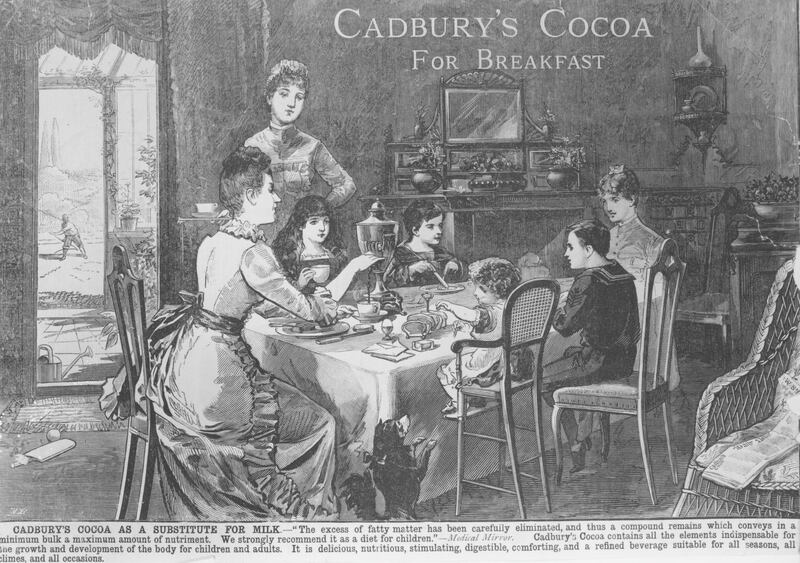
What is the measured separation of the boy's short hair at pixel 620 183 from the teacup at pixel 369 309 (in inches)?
61.0

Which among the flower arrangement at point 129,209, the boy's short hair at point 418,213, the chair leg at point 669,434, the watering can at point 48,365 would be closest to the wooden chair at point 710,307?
the chair leg at point 669,434

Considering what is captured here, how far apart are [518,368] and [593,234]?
99cm

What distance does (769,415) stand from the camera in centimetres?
416

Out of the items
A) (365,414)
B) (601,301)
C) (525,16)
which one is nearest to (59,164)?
(365,414)

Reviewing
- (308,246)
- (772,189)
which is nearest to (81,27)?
(308,246)

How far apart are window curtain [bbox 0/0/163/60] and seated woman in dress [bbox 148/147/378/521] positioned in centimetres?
134

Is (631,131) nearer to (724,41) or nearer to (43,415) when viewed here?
(724,41)

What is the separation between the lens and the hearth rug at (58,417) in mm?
4195

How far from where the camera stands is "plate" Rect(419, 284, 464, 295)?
4.21 m

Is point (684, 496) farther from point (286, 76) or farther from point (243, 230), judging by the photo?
point (286, 76)

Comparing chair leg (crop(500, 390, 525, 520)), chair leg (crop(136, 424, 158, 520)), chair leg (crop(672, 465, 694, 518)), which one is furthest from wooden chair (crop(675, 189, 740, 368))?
chair leg (crop(136, 424, 158, 520))

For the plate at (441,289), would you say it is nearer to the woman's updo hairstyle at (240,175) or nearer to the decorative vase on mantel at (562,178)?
the decorative vase on mantel at (562,178)

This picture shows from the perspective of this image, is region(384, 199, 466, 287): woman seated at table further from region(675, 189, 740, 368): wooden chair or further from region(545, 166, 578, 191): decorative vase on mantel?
region(675, 189, 740, 368): wooden chair

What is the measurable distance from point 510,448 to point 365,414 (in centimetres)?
86
